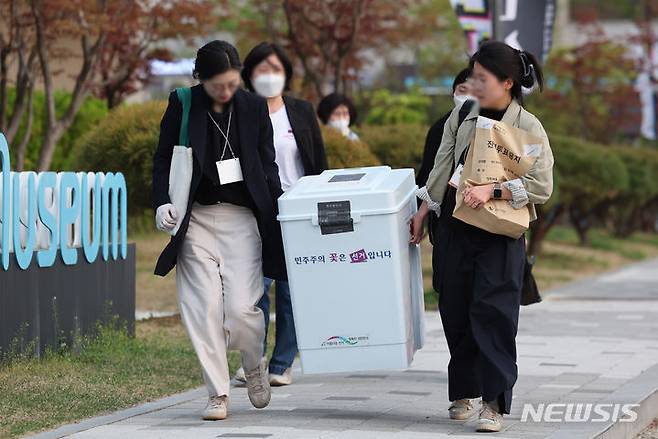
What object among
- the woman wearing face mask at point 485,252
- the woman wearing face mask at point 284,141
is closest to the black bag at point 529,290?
the woman wearing face mask at point 485,252

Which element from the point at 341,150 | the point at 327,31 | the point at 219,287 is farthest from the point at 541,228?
the point at 219,287

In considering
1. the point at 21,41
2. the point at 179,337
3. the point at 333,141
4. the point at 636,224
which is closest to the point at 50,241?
the point at 179,337

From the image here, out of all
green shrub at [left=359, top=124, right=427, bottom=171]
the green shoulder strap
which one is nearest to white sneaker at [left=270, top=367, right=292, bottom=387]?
the green shoulder strap

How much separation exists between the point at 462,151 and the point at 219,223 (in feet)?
3.98

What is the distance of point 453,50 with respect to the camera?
39.9 metres

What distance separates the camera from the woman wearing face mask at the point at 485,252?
624 cm

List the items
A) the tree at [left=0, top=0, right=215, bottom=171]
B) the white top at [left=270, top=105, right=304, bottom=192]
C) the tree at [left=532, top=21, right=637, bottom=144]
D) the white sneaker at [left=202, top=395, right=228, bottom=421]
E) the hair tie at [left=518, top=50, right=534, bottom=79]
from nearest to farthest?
the hair tie at [left=518, top=50, right=534, bottom=79], the white sneaker at [left=202, top=395, right=228, bottom=421], the white top at [left=270, top=105, right=304, bottom=192], the tree at [left=0, top=0, right=215, bottom=171], the tree at [left=532, top=21, right=637, bottom=144]

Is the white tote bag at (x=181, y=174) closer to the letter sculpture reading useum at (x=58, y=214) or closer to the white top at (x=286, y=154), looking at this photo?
the white top at (x=286, y=154)

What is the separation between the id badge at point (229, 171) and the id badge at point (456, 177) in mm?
1009

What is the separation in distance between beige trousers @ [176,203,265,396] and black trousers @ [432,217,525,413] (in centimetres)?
91

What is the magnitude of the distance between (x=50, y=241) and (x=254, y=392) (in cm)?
236

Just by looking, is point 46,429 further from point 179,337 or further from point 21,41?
point 21,41

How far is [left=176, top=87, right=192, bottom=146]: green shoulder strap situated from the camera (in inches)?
260

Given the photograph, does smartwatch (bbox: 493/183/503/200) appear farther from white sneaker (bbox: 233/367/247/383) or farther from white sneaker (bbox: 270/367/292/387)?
white sneaker (bbox: 233/367/247/383)
